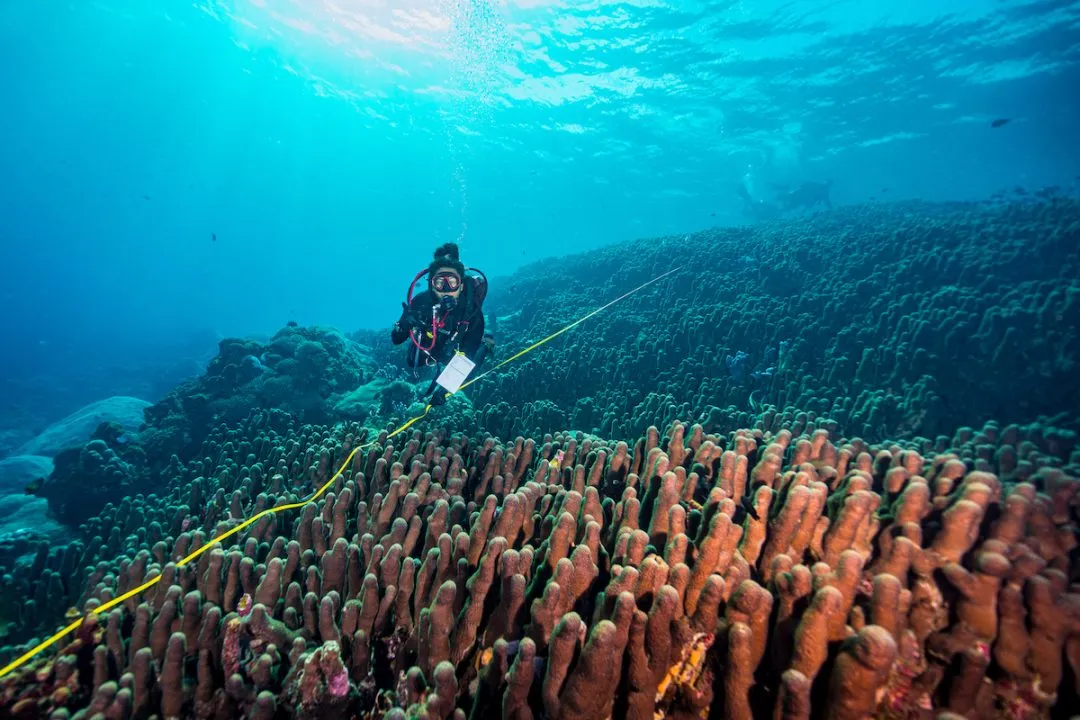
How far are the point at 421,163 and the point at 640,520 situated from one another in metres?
62.1

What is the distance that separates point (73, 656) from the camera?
2.55m

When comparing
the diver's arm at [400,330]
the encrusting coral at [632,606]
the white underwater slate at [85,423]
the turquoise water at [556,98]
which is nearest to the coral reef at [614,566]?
the encrusting coral at [632,606]

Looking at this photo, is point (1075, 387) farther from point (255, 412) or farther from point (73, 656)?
point (255, 412)

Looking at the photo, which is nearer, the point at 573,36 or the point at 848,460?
the point at 848,460

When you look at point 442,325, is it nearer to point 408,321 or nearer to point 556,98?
point 408,321

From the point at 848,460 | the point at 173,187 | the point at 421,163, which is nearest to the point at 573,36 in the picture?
the point at 848,460

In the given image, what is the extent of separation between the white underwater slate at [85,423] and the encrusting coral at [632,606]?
51.5 ft

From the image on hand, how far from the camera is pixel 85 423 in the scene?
15.5 meters

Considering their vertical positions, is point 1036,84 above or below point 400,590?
above

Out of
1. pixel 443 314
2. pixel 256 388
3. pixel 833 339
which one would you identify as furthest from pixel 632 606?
pixel 256 388

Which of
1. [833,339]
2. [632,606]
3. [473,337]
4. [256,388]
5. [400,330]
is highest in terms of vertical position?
[400,330]

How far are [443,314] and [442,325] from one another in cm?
17

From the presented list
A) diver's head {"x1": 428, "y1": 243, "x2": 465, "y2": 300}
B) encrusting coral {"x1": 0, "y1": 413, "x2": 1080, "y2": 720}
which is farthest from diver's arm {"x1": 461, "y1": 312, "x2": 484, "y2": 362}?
encrusting coral {"x1": 0, "y1": 413, "x2": 1080, "y2": 720}

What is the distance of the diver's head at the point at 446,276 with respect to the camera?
19.7 feet
